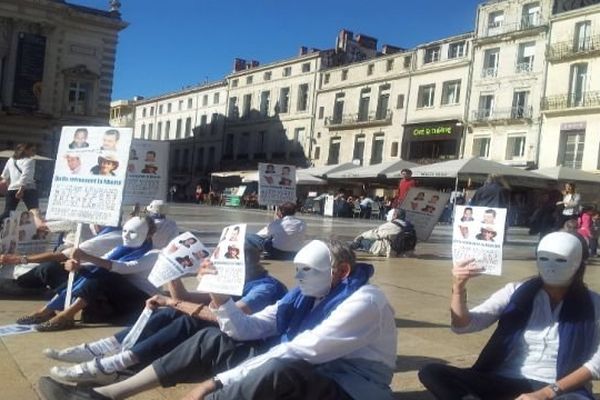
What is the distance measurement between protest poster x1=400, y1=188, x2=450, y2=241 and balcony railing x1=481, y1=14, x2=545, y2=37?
1074 inches

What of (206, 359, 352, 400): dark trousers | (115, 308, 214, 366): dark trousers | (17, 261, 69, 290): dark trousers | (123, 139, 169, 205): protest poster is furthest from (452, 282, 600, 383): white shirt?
(123, 139, 169, 205): protest poster

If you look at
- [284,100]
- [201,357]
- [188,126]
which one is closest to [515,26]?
[284,100]

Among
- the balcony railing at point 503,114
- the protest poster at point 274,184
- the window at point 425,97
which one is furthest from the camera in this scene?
the window at point 425,97

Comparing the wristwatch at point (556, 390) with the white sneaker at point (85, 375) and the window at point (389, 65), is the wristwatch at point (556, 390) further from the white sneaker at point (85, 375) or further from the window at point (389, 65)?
the window at point (389, 65)

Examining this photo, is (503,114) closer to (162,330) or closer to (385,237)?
(385,237)

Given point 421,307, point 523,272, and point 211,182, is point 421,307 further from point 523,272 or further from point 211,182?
point 211,182

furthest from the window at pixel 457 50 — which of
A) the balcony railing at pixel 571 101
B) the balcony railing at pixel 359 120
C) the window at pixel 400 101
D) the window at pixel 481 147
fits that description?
the balcony railing at pixel 571 101

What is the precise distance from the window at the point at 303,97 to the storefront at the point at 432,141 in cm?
1274

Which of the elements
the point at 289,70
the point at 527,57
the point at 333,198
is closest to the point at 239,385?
the point at 333,198

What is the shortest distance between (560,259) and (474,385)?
29.6 inches

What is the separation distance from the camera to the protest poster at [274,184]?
12.5 meters

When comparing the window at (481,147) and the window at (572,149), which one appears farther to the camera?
the window at (481,147)

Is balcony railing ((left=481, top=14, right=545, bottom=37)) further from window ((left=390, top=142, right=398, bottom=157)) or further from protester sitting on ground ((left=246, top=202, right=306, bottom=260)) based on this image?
protester sitting on ground ((left=246, top=202, right=306, bottom=260))

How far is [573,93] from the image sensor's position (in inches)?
1443
